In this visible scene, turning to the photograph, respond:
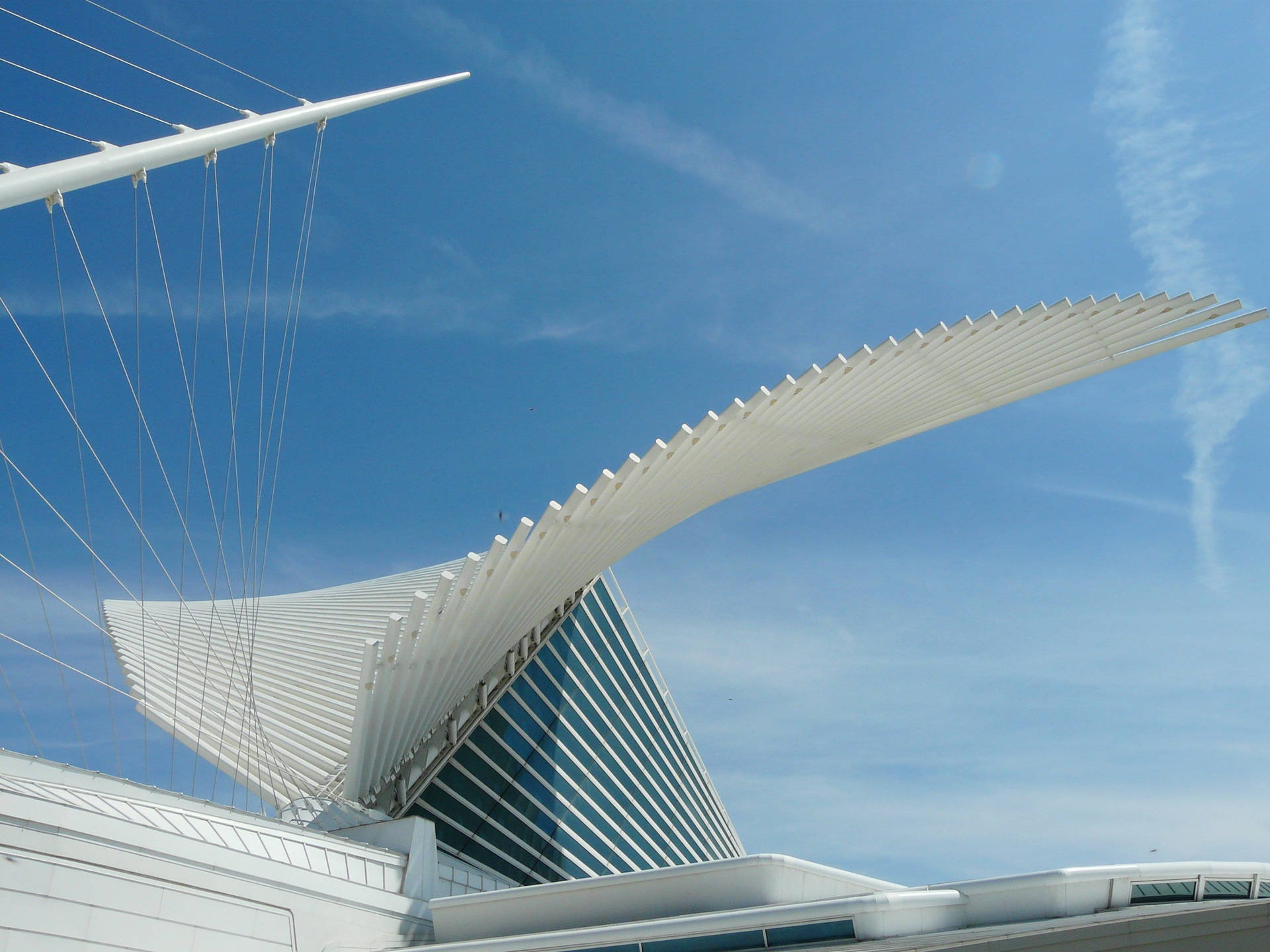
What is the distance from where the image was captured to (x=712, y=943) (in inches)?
448

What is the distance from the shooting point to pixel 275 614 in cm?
2978

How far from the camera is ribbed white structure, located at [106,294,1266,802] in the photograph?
17.6 metres

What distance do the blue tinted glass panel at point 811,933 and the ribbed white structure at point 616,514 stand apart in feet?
26.3

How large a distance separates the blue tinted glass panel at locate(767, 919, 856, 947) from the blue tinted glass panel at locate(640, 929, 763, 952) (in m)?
0.21

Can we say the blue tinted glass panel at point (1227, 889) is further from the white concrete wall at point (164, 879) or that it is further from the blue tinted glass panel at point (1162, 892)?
the white concrete wall at point (164, 879)

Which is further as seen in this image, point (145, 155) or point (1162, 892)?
point (1162, 892)

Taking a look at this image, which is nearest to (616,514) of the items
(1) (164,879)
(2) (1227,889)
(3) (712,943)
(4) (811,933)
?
(3) (712,943)

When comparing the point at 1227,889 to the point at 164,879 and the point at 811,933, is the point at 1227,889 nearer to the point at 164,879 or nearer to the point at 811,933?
the point at 811,933

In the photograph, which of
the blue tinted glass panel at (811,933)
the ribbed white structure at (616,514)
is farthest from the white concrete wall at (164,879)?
the blue tinted glass panel at (811,933)

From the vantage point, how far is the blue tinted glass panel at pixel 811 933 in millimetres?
10453

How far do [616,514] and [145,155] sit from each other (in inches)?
462

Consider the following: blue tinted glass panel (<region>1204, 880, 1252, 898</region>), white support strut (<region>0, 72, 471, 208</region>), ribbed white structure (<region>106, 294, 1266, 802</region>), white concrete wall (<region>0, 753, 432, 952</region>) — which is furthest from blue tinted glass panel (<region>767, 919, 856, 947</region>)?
white support strut (<region>0, 72, 471, 208</region>)

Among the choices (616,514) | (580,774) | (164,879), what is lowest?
(164,879)

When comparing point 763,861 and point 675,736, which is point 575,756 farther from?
point 763,861
